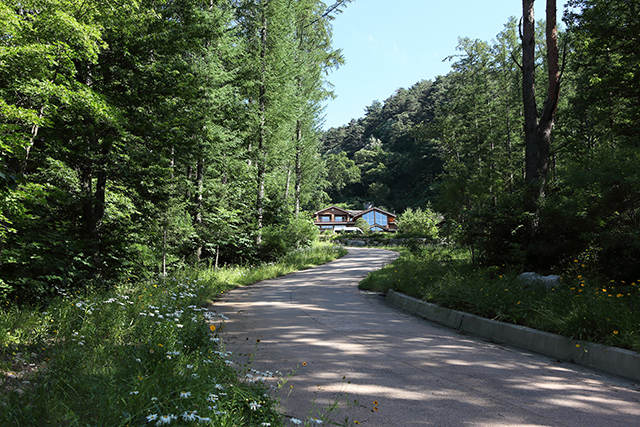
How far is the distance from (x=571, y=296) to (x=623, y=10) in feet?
52.3

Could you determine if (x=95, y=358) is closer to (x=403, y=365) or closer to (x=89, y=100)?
(x=403, y=365)

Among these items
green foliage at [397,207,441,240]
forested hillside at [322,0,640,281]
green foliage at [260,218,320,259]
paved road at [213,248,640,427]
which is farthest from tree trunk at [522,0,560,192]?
green foliage at [397,207,441,240]

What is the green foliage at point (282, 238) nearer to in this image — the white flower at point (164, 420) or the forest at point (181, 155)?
the forest at point (181, 155)

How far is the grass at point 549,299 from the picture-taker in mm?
5281

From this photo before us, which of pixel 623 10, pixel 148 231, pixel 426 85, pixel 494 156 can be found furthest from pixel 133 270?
pixel 426 85

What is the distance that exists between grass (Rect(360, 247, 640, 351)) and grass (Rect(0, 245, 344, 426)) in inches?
180

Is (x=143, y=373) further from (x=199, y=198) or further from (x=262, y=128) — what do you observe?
(x=262, y=128)

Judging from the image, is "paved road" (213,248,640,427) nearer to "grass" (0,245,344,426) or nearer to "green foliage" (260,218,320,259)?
"grass" (0,245,344,426)

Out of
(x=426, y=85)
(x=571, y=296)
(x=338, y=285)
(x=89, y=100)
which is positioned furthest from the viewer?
(x=426, y=85)

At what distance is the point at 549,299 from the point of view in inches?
258

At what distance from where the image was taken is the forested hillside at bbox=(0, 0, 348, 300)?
25.1ft

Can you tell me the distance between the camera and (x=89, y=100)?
8.34 m

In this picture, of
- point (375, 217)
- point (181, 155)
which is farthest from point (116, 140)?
point (375, 217)

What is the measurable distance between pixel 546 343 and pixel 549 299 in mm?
1210
